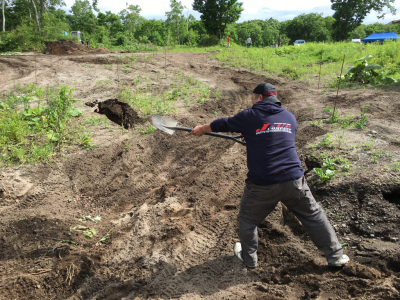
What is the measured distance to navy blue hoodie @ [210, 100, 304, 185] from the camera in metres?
2.74

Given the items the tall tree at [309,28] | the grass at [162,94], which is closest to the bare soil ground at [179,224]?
the grass at [162,94]

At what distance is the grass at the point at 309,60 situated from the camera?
12.7 m

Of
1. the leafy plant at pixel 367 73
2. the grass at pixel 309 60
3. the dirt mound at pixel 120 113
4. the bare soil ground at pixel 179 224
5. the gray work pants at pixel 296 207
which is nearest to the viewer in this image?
the gray work pants at pixel 296 207

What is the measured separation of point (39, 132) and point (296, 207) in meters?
5.63

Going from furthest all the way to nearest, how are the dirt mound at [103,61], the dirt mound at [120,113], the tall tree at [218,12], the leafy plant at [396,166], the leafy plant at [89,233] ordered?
the tall tree at [218,12], the dirt mound at [103,61], the dirt mound at [120,113], the leafy plant at [396,166], the leafy plant at [89,233]

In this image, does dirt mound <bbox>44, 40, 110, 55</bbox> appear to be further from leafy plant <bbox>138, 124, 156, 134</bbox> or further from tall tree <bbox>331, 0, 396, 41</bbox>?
tall tree <bbox>331, 0, 396, 41</bbox>

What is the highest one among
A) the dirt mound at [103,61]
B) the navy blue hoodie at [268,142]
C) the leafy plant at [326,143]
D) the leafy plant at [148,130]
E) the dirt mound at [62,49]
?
the dirt mound at [62,49]

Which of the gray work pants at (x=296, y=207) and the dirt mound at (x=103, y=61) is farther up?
the dirt mound at (x=103, y=61)

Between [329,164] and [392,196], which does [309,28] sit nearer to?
[329,164]

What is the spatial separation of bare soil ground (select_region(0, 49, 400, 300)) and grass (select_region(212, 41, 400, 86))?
23.0ft

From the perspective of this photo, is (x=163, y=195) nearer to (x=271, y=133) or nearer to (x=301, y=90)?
(x=271, y=133)

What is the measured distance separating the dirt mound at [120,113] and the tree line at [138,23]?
15.3 m

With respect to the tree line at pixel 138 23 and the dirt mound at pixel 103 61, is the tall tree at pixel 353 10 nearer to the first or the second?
the tree line at pixel 138 23

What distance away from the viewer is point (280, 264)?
3.09m
